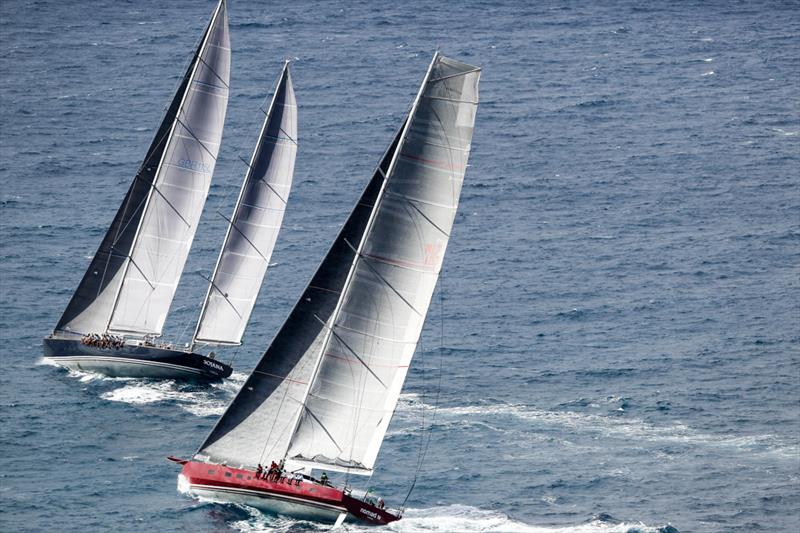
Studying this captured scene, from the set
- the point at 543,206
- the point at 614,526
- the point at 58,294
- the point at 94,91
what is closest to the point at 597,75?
the point at 543,206

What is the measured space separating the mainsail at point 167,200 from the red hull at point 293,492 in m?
30.0

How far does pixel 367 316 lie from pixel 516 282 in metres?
54.2

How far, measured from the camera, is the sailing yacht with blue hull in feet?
359

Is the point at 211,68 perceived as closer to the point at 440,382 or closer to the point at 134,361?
the point at 134,361

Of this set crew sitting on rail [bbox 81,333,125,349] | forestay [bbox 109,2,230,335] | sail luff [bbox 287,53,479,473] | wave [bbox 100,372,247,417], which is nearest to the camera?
sail luff [bbox 287,53,479,473]

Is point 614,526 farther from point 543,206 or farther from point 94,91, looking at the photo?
point 94,91

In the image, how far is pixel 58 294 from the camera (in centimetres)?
12612

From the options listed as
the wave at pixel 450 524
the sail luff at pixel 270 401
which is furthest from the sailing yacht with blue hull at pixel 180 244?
the wave at pixel 450 524

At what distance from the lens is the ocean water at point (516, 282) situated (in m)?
93.5

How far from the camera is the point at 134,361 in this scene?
109875 mm

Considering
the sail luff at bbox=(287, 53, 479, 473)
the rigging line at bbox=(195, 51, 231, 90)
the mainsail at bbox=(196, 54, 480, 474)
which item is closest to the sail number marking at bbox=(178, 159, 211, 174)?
the rigging line at bbox=(195, 51, 231, 90)

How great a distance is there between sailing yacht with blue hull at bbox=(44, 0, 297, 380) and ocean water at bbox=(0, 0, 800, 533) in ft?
9.07

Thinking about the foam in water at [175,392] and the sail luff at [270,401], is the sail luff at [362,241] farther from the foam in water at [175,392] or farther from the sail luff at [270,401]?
the foam in water at [175,392]

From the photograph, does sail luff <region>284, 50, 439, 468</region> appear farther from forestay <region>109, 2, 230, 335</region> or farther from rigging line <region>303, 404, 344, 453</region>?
forestay <region>109, 2, 230, 335</region>
